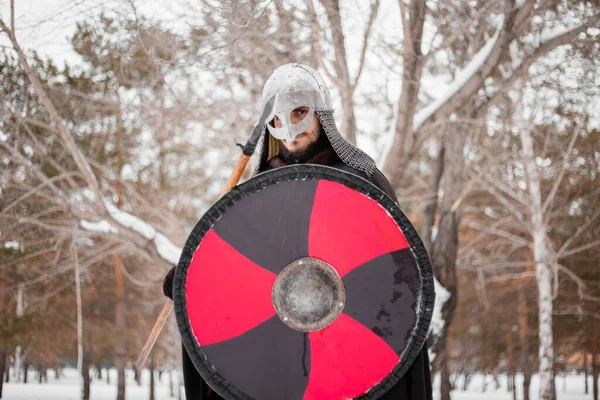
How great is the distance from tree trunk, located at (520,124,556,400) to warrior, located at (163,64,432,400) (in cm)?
774

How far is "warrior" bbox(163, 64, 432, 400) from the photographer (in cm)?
211

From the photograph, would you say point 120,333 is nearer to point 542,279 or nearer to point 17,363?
point 17,363

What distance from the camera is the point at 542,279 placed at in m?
9.38

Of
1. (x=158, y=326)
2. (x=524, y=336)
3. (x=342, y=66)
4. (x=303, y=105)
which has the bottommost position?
(x=524, y=336)

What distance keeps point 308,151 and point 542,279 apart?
8196 millimetres

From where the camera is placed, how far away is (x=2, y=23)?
5223mm

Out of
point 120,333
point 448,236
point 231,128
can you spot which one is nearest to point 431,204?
point 448,236

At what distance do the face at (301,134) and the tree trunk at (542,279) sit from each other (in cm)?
778

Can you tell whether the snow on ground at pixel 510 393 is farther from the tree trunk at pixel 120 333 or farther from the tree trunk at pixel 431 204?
the tree trunk at pixel 431 204

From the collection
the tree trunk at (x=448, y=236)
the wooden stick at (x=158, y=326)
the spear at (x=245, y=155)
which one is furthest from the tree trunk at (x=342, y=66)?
the wooden stick at (x=158, y=326)

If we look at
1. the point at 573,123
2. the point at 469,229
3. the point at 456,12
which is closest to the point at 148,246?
the point at 456,12

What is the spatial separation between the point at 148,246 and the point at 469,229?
9418 mm

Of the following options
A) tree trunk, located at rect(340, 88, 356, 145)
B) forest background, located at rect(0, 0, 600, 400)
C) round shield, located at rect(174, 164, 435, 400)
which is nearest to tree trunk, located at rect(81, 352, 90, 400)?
forest background, located at rect(0, 0, 600, 400)

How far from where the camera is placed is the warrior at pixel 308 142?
211cm
